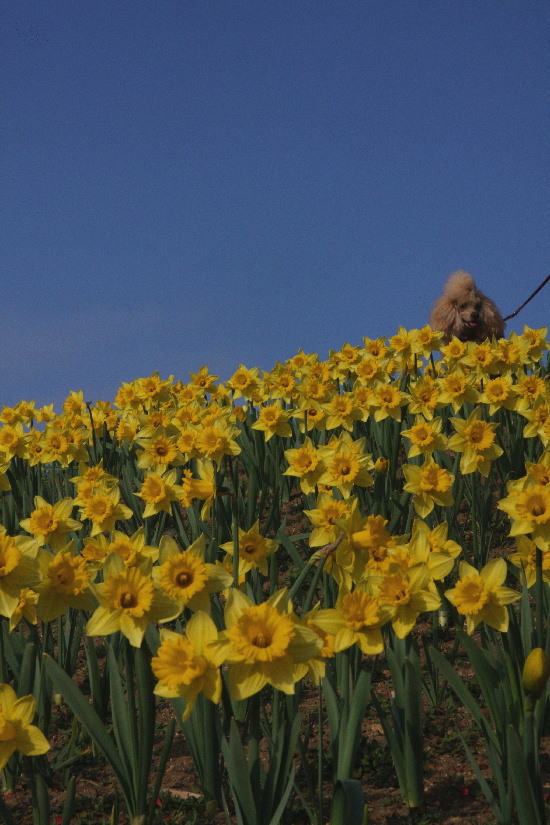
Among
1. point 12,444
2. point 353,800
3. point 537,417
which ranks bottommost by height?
point 353,800

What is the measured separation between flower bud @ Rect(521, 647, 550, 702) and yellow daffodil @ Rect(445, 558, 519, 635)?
53cm

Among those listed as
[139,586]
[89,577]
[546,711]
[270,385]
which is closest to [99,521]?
[89,577]

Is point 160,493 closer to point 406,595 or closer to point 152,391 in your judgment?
point 406,595

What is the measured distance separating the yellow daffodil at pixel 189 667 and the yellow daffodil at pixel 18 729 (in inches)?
13.7

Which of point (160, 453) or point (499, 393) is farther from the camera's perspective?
point (499, 393)

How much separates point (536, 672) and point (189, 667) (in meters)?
0.87

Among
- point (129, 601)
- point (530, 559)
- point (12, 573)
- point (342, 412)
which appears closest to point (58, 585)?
point (12, 573)

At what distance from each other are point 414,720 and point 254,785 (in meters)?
0.60

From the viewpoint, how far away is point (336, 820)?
2.09m

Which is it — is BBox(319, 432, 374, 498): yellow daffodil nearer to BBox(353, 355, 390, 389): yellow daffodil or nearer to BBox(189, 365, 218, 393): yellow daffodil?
BBox(353, 355, 390, 389): yellow daffodil

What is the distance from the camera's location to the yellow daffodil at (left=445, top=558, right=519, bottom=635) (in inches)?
99.9

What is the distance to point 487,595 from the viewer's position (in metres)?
2.52

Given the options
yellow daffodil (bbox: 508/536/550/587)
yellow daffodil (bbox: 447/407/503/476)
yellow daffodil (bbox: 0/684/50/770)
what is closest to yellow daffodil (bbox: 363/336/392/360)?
yellow daffodil (bbox: 447/407/503/476)

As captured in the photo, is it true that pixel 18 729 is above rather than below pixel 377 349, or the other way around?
below
